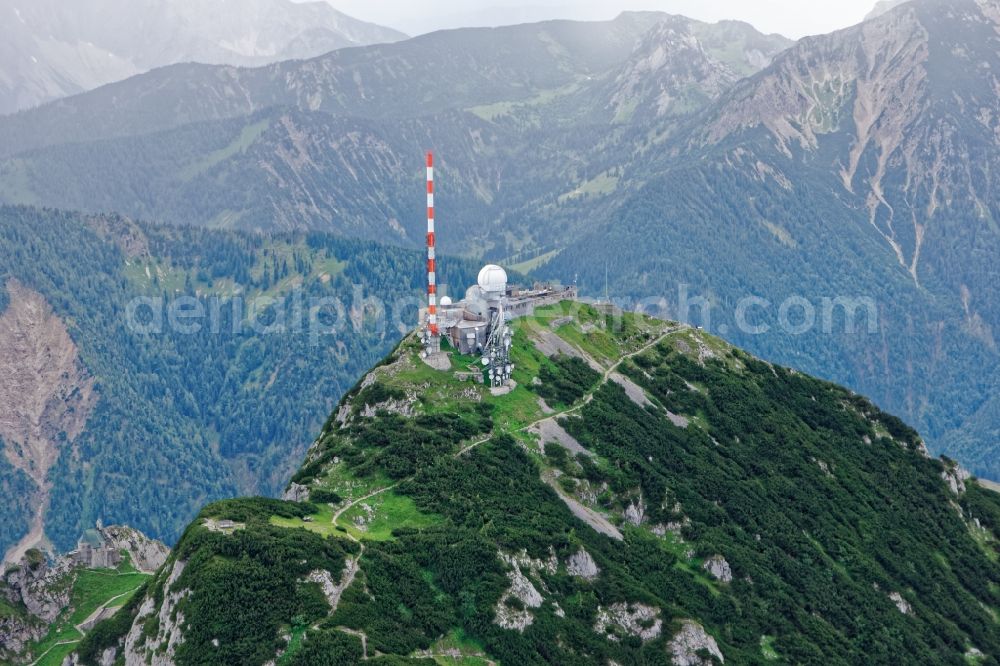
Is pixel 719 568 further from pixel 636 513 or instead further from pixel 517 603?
pixel 517 603

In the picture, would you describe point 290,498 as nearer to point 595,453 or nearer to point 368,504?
point 368,504

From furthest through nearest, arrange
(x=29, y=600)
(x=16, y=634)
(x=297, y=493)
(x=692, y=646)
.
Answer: (x=29, y=600) < (x=16, y=634) < (x=297, y=493) < (x=692, y=646)

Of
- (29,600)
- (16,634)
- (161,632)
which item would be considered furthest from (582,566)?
(29,600)

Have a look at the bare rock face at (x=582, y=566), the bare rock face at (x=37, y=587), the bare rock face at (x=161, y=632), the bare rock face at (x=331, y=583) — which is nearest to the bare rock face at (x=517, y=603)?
the bare rock face at (x=582, y=566)

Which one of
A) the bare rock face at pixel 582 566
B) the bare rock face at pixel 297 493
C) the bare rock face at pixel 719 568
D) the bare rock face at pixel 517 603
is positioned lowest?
the bare rock face at pixel 719 568

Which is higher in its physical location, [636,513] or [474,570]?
[474,570]

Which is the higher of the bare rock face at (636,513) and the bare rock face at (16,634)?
the bare rock face at (636,513)

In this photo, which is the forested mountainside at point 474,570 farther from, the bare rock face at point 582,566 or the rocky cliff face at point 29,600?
the rocky cliff face at point 29,600
